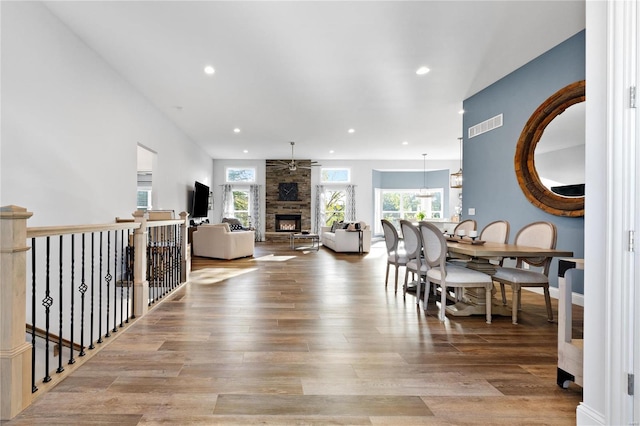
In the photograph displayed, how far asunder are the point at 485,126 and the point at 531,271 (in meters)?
2.99

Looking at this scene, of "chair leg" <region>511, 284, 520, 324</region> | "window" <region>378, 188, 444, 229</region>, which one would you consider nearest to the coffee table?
"window" <region>378, 188, 444, 229</region>

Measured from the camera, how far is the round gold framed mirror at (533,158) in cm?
367

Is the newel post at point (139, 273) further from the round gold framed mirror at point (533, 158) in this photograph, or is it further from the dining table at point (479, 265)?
the round gold framed mirror at point (533, 158)

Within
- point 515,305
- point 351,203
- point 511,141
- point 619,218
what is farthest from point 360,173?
point 619,218

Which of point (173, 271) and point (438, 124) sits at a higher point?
point (438, 124)

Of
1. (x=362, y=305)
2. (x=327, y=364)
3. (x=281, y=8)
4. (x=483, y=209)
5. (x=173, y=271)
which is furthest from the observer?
(x=483, y=209)

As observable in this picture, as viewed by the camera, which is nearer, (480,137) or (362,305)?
(362,305)

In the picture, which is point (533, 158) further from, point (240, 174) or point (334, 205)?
point (240, 174)

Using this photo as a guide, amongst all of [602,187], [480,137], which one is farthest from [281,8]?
[480,137]

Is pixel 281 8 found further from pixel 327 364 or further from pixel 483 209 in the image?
pixel 483 209

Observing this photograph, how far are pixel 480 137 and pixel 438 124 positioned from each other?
2.06 m

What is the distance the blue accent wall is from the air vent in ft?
0.24

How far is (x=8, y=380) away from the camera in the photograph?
157 cm

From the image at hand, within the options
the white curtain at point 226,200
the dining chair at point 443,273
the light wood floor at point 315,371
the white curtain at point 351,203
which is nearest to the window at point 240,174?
the white curtain at point 226,200
